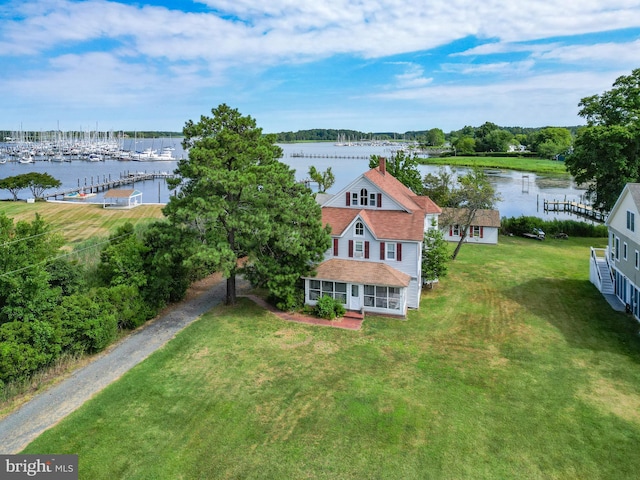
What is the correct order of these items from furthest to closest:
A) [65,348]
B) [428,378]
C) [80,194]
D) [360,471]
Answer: [80,194] < [65,348] < [428,378] < [360,471]

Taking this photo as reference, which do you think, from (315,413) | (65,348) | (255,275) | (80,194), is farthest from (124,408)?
(80,194)

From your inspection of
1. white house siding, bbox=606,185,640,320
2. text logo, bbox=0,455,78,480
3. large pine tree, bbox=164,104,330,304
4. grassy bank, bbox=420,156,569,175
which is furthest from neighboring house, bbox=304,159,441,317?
grassy bank, bbox=420,156,569,175

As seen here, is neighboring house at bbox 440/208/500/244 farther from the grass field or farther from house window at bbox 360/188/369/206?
the grass field

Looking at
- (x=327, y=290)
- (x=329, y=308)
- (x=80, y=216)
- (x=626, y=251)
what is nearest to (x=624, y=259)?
(x=626, y=251)

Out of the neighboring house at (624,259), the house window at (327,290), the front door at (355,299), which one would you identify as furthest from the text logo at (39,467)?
the neighboring house at (624,259)

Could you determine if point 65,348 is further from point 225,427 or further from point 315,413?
point 315,413

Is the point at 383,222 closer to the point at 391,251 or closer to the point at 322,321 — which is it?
the point at 391,251
